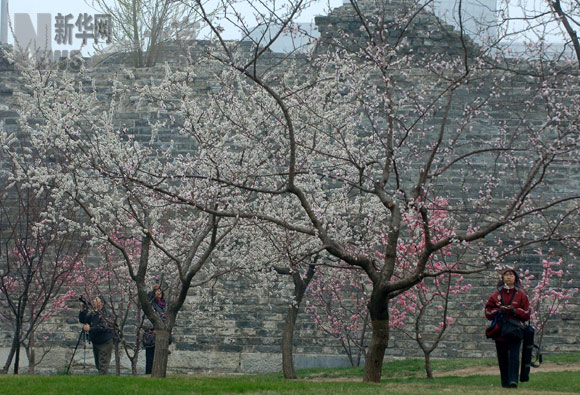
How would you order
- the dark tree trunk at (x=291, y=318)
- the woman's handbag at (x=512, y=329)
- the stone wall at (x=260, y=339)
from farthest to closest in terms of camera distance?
the stone wall at (x=260, y=339), the dark tree trunk at (x=291, y=318), the woman's handbag at (x=512, y=329)

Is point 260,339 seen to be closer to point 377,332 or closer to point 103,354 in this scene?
point 103,354

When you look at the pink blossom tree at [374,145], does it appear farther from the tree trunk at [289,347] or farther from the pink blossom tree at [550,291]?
the tree trunk at [289,347]

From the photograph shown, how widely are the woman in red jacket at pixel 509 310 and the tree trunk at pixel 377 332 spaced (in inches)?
46.5

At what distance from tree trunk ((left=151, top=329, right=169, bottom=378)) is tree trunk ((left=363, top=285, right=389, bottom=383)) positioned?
2834 millimetres

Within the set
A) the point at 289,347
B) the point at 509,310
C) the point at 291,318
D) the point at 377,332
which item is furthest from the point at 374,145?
the point at 509,310

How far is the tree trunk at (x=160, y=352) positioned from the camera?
1213 centimetres

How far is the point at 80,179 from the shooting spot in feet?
43.4

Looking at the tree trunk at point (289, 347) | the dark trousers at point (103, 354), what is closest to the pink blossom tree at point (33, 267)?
the dark trousers at point (103, 354)

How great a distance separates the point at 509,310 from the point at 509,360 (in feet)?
2.10

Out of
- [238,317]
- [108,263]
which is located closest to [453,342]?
[238,317]

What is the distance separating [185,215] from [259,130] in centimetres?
265

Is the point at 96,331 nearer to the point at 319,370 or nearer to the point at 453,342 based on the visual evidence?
the point at 319,370

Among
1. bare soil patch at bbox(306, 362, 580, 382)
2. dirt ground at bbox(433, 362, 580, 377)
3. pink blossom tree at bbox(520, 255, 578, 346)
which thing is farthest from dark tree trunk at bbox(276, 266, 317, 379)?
pink blossom tree at bbox(520, 255, 578, 346)

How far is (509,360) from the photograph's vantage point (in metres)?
10.3
